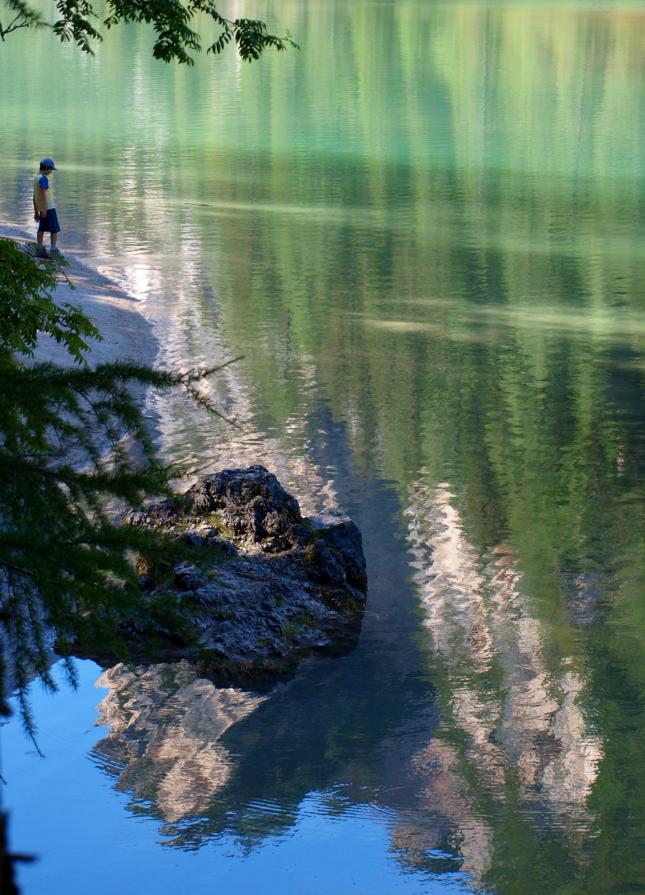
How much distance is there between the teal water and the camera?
8.13 metres

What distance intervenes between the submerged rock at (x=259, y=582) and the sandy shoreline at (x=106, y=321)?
231 inches

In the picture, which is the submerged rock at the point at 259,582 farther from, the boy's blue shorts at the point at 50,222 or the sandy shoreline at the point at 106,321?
the boy's blue shorts at the point at 50,222

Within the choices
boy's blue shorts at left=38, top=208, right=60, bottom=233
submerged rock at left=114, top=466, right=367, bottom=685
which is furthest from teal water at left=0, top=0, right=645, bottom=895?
boy's blue shorts at left=38, top=208, right=60, bottom=233

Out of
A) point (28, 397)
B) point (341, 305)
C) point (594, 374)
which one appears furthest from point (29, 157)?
point (28, 397)

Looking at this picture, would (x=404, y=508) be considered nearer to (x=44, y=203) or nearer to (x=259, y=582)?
(x=259, y=582)

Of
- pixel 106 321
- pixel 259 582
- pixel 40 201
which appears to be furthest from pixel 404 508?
pixel 40 201

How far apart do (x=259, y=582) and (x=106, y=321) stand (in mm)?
10450

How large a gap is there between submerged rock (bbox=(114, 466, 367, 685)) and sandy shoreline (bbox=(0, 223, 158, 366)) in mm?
5856

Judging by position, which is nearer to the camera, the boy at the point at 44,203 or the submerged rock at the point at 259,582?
the submerged rock at the point at 259,582

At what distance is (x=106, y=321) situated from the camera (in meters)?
20.2

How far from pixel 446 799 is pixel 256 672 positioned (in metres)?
1.91

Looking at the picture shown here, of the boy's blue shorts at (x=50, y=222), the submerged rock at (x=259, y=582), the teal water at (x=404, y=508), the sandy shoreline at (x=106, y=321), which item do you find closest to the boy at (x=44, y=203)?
the boy's blue shorts at (x=50, y=222)

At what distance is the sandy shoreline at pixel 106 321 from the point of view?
17.6 m

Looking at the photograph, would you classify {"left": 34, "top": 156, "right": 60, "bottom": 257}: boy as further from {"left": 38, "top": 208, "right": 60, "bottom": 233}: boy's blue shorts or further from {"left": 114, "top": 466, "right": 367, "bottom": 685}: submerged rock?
{"left": 114, "top": 466, "right": 367, "bottom": 685}: submerged rock
